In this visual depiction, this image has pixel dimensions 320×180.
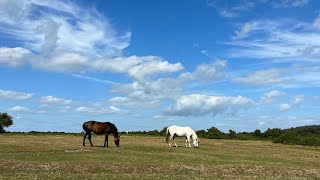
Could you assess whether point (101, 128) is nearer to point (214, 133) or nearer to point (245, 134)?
point (214, 133)

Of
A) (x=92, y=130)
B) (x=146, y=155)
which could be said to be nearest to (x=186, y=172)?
(x=146, y=155)

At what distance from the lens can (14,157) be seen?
1353 inches

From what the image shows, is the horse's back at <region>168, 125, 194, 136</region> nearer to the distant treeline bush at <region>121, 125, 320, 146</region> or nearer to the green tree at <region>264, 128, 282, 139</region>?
the distant treeline bush at <region>121, 125, 320, 146</region>

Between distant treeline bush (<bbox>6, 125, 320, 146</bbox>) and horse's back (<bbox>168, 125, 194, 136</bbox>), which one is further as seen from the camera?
distant treeline bush (<bbox>6, 125, 320, 146</bbox>)

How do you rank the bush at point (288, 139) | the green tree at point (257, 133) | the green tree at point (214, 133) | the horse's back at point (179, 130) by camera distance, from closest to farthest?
the horse's back at point (179, 130), the bush at point (288, 139), the green tree at point (214, 133), the green tree at point (257, 133)

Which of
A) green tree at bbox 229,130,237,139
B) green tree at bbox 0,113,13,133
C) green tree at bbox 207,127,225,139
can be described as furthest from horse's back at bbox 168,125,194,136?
green tree at bbox 0,113,13,133

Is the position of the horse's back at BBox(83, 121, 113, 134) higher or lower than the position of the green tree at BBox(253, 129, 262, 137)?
lower

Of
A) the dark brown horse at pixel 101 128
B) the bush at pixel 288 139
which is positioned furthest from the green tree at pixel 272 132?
the dark brown horse at pixel 101 128

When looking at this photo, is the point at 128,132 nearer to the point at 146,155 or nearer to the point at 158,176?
the point at 146,155

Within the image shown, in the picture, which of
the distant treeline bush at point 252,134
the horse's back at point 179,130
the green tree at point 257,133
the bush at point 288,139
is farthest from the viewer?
the green tree at point 257,133

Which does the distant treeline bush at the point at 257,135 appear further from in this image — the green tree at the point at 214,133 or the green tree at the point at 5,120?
the green tree at the point at 5,120

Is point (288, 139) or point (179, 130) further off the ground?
point (179, 130)

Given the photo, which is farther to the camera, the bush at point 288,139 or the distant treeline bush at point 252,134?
the distant treeline bush at point 252,134

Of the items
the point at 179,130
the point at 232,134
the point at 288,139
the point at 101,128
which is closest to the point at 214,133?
the point at 232,134
